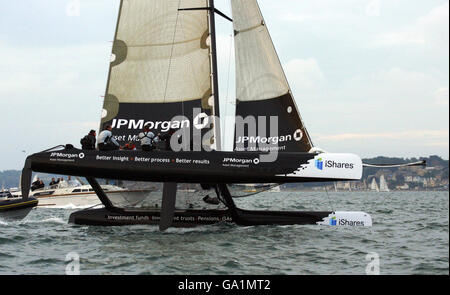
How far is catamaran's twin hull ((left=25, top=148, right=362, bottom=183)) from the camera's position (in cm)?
1188

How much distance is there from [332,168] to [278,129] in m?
2.30

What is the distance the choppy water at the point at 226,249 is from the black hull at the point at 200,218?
0.24 m

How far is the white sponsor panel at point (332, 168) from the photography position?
11.8m

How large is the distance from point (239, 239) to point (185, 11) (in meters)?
6.58

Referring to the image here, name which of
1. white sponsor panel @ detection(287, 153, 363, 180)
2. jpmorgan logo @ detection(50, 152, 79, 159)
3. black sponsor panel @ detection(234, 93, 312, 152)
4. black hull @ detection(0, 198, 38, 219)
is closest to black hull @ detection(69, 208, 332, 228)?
black sponsor panel @ detection(234, 93, 312, 152)

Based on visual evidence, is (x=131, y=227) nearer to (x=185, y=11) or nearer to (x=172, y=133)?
(x=172, y=133)

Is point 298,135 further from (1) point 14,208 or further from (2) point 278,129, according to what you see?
(1) point 14,208

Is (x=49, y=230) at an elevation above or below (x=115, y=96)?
below

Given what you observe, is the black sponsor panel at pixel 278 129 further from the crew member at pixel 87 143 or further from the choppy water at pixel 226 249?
the crew member at pixel 87 143

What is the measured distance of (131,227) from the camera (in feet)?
45.7

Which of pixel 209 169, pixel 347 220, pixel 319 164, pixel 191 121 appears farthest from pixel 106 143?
pixel 347 220

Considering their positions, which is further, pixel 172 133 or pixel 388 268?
pixel 172 133

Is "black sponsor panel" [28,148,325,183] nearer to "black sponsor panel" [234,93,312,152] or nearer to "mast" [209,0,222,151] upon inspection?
"black sponsor panel" [234,93,312,152]
